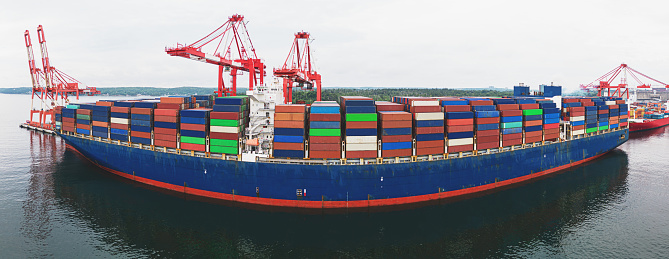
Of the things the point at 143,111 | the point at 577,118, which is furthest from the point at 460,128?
the point at 143,111

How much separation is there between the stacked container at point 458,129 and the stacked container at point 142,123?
3893cm

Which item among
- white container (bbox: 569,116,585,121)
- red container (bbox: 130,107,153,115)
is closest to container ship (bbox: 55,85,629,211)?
red container (bbox: 130,107,153,115)

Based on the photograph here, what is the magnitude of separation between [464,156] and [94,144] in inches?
2096

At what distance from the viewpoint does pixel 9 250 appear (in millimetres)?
28375

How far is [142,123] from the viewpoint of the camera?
145ft

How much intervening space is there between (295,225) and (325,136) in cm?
1012

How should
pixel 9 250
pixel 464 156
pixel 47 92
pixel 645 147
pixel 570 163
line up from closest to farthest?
pixel 9 250
pixel 464 156
pixel 570 163
pixel 645 147
pixel 47 92

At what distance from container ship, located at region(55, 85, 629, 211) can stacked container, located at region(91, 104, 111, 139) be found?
0.16 meters

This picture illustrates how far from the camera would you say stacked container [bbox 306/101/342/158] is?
1442 inches

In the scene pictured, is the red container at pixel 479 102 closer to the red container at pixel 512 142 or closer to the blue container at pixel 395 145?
the red container at pixel 512 142

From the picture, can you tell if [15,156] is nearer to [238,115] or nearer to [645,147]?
[238,115]

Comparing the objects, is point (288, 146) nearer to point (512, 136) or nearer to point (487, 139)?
point (487, 139)

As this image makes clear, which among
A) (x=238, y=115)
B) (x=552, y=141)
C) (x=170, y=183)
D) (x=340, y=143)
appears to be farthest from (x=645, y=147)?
(x=170, y=183)

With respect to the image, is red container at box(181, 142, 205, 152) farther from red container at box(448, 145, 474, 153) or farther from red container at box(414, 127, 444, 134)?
red container at box(448, 145, 474, 153)
